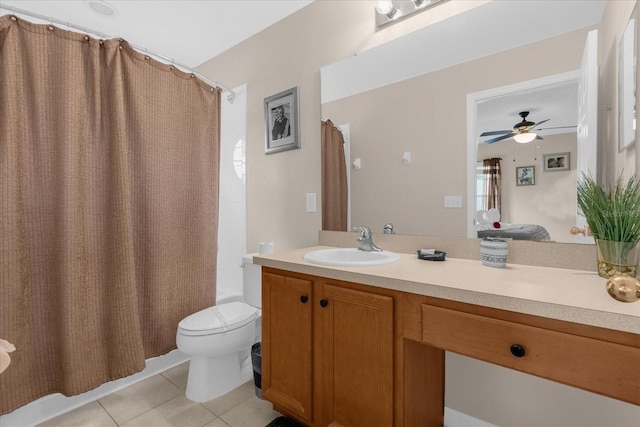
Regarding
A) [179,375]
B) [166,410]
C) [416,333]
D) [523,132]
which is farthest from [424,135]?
[179,375]

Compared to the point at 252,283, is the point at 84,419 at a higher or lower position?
lower

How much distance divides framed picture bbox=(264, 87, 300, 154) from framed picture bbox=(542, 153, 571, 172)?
1.34 metres

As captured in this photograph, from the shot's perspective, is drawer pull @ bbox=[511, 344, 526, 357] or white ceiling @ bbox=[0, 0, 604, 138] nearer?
drawer pull @ bbox=[511, 344, 526, 357]

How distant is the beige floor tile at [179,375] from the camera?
6.11 feet

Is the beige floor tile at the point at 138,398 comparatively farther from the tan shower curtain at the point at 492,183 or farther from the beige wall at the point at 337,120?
the tan shower curtain at the point at 492,183

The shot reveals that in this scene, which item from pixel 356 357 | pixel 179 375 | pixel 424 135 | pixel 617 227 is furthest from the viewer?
pixel 179 375

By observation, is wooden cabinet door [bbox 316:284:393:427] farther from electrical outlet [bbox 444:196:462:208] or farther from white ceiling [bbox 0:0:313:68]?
white ceiling [bbox 0:0:313:68]

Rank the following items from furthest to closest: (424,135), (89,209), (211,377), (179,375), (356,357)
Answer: (179,375), (211,377), (89,209), (424,135), (356,357)

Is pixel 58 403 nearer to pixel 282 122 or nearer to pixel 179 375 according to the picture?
pixel 179 375

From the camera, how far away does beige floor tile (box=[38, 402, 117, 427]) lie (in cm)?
152

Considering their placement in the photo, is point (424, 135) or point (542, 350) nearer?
point (542, 350)

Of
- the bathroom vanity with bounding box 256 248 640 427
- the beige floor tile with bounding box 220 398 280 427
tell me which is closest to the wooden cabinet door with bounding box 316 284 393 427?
the bathroom vanity with bounding box 256 248 640 427

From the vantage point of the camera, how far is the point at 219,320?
1733mm

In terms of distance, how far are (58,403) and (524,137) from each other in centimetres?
259
